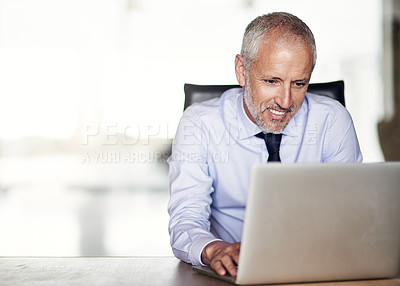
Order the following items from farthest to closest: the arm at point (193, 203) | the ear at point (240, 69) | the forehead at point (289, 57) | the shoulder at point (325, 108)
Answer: the shoulder at point (325, 108)
the ear at point (240, 69)
the forehead at point (289, 57)
the arm at point (193, 203)

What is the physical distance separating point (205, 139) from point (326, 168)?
35.7 inches

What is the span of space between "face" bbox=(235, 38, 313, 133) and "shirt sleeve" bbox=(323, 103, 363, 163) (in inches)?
9.7

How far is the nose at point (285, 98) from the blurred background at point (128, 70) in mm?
5038

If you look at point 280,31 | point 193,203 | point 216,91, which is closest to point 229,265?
point 193,203

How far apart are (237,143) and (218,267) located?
802 mm

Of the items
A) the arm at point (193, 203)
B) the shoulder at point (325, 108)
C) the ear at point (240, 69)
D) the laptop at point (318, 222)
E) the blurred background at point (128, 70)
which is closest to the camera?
the laptop at point (318, 222)

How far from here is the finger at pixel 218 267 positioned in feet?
3.92

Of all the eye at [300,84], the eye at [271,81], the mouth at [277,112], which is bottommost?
the mouth at [277,112]

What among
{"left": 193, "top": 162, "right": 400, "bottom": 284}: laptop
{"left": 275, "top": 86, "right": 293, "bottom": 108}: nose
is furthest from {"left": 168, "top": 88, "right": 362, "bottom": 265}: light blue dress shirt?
{"left": 193, "top": 162, "right": 400, "bottom": 284}: laptop

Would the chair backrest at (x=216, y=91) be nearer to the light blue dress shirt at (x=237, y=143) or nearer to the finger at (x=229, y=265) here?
the light blue dress shirt at (x=237, y=143)

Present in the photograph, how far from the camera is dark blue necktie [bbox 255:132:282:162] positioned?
1918mm

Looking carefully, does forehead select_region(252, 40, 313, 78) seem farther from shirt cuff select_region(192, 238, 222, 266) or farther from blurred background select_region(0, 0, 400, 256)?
blurred background select_region(0, 0, 400, 256)

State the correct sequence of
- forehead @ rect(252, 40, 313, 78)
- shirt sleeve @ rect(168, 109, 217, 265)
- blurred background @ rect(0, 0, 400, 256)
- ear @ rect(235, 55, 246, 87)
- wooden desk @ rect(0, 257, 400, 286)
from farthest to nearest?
blurred background @ rect(0, 0, 400, 256) < ear @ rect(235, 55, 246, 87) < forehead @ rect(252, 40, 313, 78) < shirt sleeve @ rect(168, 109, 217, 265) < wooden desk @ rect(0, 257, 400, 286)

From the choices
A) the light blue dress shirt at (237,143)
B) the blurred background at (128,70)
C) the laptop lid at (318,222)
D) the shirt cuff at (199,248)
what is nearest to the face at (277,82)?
the light blue dress shirt at (237,143)
